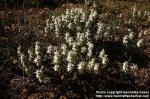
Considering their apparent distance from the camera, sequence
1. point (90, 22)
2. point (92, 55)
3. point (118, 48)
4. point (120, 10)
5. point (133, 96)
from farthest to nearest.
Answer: point (120, 10) → point (90, 22) → point (118, 48) → point (92, 55) → point (133, 96)

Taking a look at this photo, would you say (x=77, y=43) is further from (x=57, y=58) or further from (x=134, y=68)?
(x=134, y=68)

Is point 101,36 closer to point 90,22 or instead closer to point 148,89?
point 90,22

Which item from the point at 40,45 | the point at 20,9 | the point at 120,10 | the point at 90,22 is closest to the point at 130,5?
the point at 120,10

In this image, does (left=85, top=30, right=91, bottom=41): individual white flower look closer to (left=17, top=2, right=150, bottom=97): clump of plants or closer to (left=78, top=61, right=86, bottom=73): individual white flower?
(left=17, top=2, right=150, bottom=97): clump of plants

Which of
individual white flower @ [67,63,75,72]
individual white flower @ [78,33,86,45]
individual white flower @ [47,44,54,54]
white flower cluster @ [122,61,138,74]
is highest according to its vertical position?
individual white flower @ [78,33,86,45]

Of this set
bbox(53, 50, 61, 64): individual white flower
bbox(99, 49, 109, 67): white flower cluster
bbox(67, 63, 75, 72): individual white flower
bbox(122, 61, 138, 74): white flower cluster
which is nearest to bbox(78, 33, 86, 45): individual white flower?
bbox(99, 49, 109, 67): white flower cluster

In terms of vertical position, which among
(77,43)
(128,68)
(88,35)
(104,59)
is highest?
(88,35)

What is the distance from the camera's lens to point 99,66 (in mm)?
16297

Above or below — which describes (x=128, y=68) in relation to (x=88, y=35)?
below

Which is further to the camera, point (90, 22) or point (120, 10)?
point (120, 10)

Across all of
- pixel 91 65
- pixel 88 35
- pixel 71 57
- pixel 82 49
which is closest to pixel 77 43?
pixel 82 49

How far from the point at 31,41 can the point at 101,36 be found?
3844mm

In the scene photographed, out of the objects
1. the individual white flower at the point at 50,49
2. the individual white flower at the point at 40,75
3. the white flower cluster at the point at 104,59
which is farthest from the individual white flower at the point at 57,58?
the white flower cluster at the point at 104,59

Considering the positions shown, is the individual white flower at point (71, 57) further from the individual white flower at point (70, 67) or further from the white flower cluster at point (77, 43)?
the individual white flower at point (70, 67)
